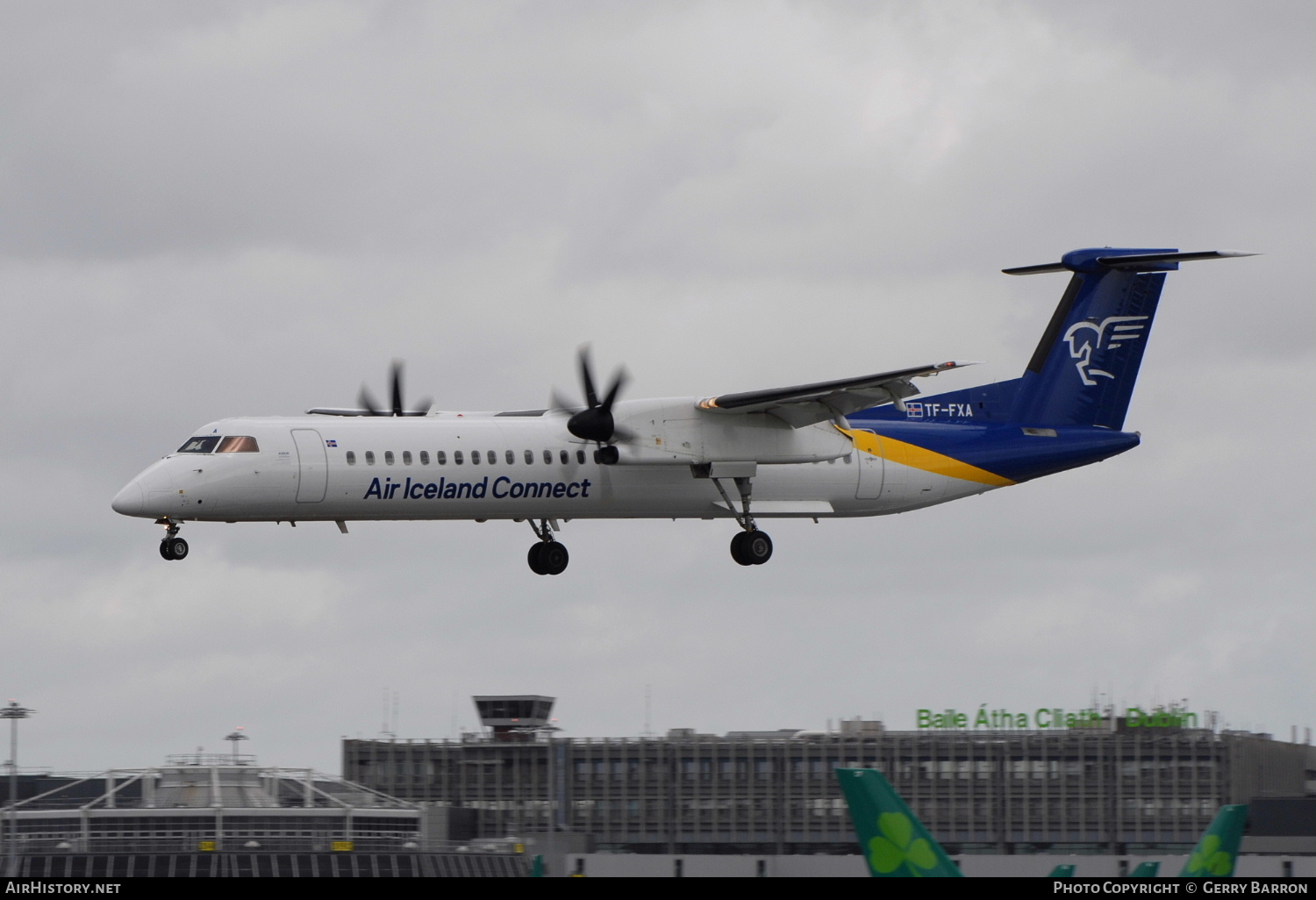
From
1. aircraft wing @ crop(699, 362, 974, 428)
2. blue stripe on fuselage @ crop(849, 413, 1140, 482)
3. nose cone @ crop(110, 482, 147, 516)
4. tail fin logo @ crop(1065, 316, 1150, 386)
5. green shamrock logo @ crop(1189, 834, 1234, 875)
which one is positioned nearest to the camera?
green shamrock logo @ crop(1189, 834, 1234, 875)

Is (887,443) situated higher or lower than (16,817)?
higher

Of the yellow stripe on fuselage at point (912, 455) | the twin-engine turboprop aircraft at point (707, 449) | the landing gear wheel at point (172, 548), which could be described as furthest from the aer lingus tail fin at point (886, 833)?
the yellow stripe on fuselage at point (912, 455)

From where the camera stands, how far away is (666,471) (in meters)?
35.3

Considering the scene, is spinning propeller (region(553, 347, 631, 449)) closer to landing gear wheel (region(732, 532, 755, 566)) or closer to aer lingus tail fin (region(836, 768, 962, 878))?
landing gear wheel (region(732, 532, 755, 566))

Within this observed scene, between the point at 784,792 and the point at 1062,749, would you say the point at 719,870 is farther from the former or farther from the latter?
the point at 1062,749

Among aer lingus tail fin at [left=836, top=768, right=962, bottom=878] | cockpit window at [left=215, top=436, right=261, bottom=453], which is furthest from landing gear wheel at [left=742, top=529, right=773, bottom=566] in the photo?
aer lingus tail fin at [left=836, top=768, right=962, bottom=878]

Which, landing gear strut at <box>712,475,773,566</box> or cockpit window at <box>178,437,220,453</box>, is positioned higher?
cockpit window at <box>178,437,220,453</box>

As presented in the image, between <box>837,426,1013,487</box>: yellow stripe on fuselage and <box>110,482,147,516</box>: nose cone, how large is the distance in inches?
561

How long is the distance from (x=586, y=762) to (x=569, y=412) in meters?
67.6

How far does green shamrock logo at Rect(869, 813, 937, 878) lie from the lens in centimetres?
2084

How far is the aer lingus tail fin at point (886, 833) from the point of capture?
20.7 m

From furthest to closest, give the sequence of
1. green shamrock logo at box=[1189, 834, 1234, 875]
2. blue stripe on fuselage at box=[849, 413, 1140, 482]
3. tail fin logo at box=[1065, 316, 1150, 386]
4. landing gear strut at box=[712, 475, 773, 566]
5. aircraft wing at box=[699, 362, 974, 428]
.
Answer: tail fin logo at box=[1065, 316, 1150, 386] < blue stripe on fuselage at box=[849, 413, 1140, 482] < landing gear strut at box=[712, 475, 773, 566] < aircraft wing at box=[699, 362, 974, 428] < green shamrock logo at box=[1189, 834, 1234, 875]

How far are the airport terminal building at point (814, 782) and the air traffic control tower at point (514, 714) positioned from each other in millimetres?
97
